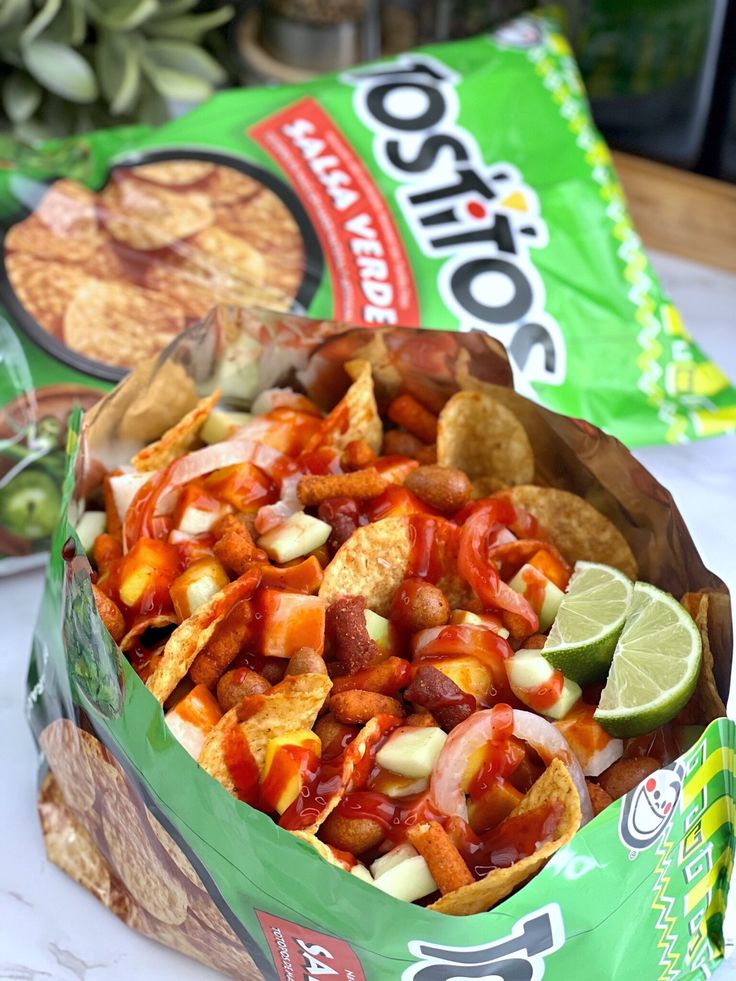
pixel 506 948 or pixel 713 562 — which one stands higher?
pixel 506 948

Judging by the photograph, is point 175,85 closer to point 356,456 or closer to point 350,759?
point 356,456

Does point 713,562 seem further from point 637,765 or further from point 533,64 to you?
point 533,64

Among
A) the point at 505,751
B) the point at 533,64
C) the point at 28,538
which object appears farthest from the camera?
the point at 533,64

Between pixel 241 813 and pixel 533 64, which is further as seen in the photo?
pixel 533 64

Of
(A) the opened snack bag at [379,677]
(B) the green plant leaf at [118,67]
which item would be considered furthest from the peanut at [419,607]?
(B) the green plant leaf at [118,67]

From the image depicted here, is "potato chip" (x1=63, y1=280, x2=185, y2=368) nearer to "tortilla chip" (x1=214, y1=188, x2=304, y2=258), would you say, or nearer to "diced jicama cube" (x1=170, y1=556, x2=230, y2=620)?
"tortilla chip" (x1=214, y1=188, x2=304, y2=258)

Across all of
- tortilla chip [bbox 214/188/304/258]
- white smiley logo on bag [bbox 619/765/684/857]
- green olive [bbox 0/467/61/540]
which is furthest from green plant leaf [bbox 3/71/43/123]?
white smiley logo on bag [bbox 619/765/684/857]

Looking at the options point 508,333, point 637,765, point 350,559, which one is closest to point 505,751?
point 637,765
